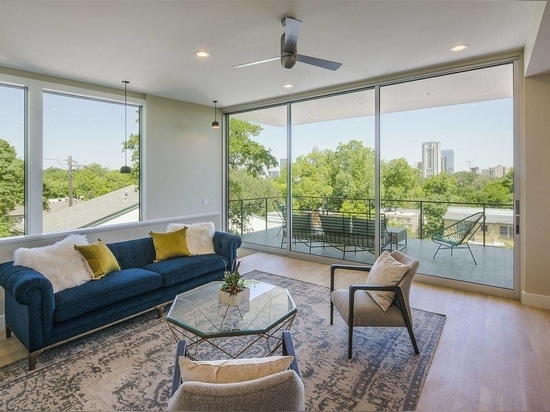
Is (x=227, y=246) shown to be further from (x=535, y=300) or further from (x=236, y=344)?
(x=535, y=300)

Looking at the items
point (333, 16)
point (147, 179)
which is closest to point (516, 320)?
point (333, 16)

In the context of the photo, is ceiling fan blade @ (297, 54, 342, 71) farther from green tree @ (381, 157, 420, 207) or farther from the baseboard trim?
the baseboard trim

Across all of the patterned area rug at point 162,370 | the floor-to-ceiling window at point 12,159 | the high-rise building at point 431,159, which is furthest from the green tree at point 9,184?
the high-rise building at point 431,159

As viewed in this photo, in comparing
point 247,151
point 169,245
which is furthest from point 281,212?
point 169,245

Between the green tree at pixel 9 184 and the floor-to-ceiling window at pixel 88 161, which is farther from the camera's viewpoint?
the floor-to-ceiling window at pixel 88 161

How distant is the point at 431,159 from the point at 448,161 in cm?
22

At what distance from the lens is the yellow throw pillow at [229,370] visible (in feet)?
3.74

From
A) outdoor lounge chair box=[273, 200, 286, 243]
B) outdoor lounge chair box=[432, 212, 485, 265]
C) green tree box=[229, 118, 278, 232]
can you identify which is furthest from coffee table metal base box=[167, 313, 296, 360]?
green tree box=[229, 118, 278, 232]

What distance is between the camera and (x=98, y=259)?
3.11 meters

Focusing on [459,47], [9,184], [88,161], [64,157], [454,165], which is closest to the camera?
[459,47]

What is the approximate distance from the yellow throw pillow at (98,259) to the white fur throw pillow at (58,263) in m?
0.04

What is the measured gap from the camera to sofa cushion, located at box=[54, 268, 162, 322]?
2.59 metres

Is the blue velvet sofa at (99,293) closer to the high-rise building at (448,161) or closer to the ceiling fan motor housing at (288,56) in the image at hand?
the ceiling fan motor housing at (288,56)

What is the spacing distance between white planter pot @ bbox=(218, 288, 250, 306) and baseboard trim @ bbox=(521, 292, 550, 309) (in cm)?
325
